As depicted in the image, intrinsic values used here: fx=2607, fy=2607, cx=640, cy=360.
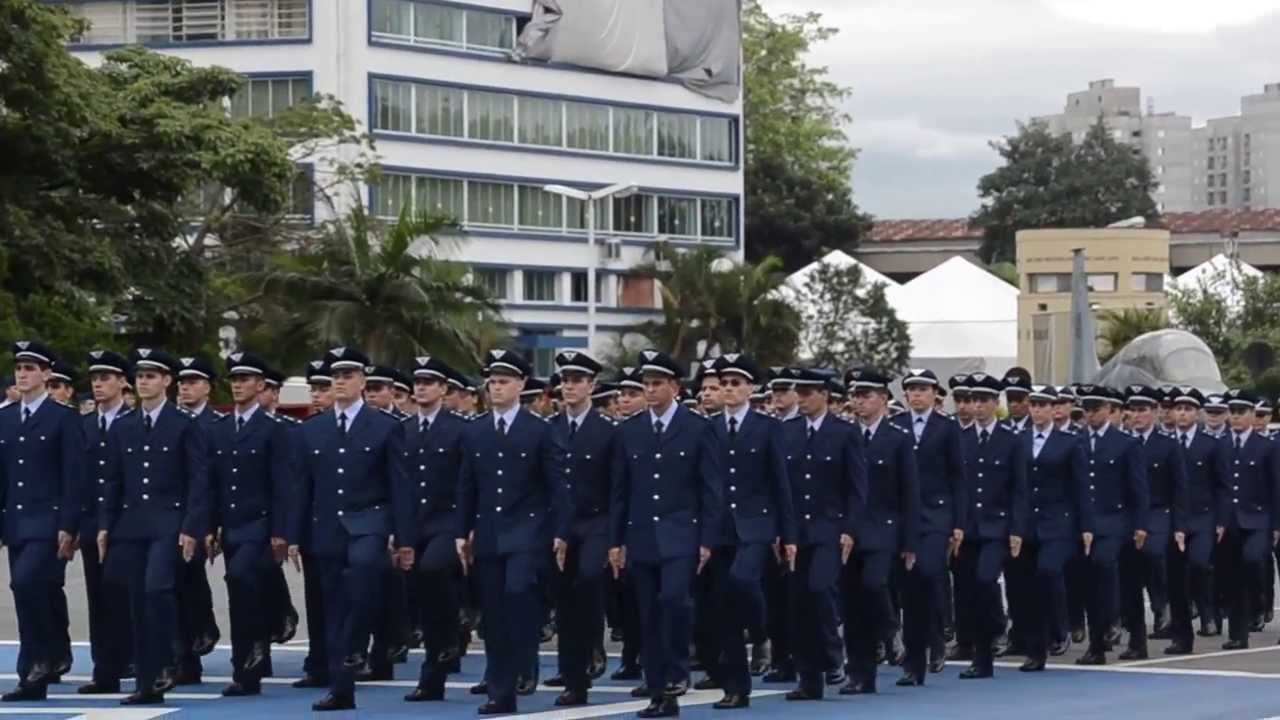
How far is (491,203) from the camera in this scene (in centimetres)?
7969

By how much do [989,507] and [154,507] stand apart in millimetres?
6015

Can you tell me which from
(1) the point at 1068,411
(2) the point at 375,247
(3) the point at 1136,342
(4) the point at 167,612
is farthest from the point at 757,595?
(2) the point at 375,247

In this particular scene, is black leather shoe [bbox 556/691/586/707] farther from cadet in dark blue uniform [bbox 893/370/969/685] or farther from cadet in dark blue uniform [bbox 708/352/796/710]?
cadet in dark blue uniform [bbox 893/370/969/685]

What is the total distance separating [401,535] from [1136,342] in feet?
97.7

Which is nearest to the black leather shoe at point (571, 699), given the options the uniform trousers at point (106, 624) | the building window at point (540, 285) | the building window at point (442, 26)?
the uniform trousers at point (106, 624)

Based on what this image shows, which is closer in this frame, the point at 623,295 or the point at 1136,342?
the point at 1136,342

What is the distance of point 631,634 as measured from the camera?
18.1m

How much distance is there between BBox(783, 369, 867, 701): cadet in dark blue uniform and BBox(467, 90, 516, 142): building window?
204 ft

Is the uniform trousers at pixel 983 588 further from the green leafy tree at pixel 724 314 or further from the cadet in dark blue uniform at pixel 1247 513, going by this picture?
the green leafy tree at pixel 724 314

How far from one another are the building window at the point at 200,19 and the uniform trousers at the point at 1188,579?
54.6 m

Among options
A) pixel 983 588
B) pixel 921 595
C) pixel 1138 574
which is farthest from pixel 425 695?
pixel 1138 574

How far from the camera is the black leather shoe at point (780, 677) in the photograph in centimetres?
1738

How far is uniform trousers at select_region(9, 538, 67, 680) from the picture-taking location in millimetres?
16016

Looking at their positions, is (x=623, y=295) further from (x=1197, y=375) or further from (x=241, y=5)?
(x=1197, y=375)
